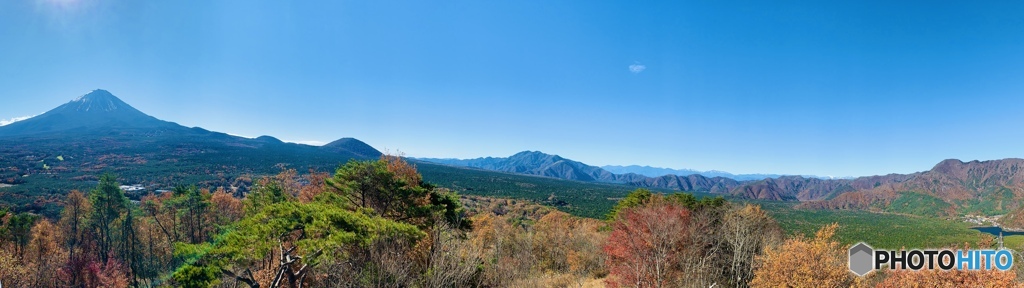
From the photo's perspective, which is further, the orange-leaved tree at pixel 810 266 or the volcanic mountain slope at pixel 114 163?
the volcanic mountain slope at pixel 114 163

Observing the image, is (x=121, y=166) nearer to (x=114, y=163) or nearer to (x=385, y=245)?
(x=114, y=163)

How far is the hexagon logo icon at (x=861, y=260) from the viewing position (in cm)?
1642

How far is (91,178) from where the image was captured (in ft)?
300

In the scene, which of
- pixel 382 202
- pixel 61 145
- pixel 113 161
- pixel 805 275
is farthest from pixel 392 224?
pixel 61 145

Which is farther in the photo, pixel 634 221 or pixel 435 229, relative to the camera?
pixel 634 221

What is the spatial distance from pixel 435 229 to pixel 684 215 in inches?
698

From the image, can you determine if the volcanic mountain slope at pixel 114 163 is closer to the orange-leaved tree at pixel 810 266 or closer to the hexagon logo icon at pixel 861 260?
the orange-leaved tree at pixel 810 266

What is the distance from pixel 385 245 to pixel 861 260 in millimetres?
19973

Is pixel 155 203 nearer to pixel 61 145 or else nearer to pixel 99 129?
pixel 61 145

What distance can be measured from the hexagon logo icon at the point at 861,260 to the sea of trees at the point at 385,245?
1.18ft

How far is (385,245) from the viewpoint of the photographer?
13.0 m

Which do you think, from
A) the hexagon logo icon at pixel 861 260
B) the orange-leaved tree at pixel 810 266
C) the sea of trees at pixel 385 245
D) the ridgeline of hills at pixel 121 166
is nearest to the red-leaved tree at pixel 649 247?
the sea of trees at pixel 385 245

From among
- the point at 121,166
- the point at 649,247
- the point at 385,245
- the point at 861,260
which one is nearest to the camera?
the point at 385,245

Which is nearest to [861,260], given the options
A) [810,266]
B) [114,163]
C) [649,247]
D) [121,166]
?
[810,266]
